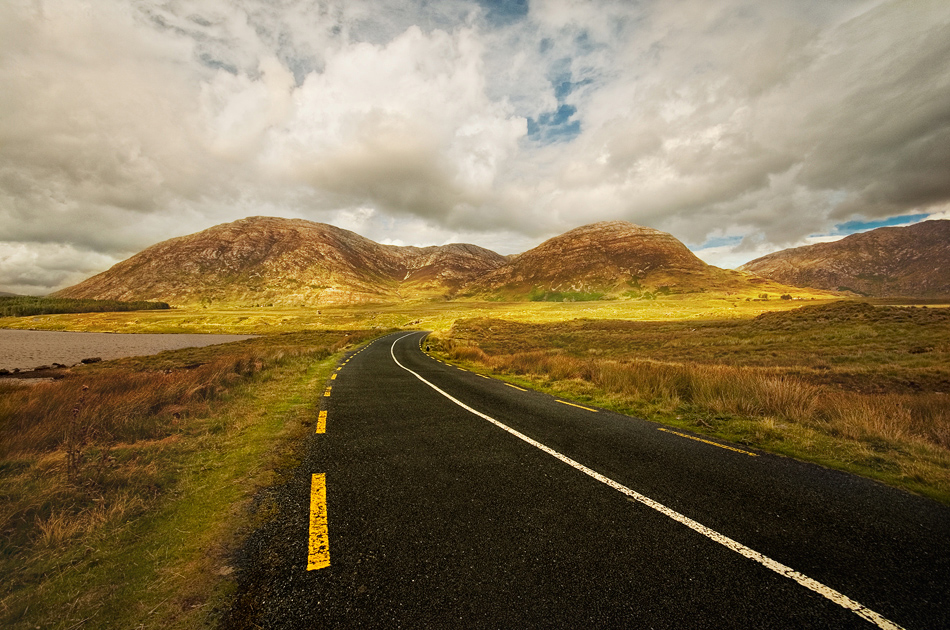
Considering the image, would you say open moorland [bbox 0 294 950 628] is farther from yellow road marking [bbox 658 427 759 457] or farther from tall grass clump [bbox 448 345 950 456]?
yellow road marking [bbox 658 427 759 457]

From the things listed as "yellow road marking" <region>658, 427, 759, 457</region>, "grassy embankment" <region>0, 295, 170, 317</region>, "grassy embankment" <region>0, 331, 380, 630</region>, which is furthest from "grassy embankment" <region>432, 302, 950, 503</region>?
"grassy embankment" <region>0, 295, 170, 317</region>

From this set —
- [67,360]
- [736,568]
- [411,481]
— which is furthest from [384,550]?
[67,360]

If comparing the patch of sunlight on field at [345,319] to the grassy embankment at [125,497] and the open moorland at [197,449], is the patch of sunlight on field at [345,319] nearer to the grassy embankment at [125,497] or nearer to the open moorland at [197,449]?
the open moorland at [197,449]

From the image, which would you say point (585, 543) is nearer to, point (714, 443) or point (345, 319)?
point (714, 443)

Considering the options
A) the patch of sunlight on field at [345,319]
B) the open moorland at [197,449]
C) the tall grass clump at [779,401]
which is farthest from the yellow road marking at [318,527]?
the patch of sunlight on field at [345,319]

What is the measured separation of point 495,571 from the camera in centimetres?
305

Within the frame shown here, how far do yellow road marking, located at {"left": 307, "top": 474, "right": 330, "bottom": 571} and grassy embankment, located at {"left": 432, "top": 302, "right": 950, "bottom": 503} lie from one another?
7.43 m

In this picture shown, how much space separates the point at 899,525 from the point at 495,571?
4504mm

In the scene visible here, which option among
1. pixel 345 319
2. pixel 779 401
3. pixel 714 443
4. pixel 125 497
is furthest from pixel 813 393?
pixel 345 319

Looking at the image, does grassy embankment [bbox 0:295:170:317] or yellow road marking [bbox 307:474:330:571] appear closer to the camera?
yellow road marking [bbox 307:474:330:571]

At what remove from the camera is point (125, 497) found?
4.22 metres

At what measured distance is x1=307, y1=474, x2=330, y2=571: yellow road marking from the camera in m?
3.18

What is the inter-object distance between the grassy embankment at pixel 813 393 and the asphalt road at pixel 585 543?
126 cm

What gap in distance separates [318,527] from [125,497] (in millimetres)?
2566
